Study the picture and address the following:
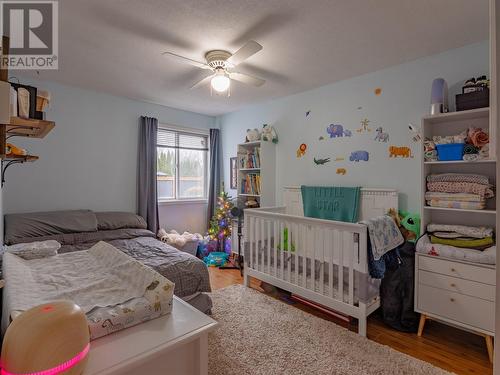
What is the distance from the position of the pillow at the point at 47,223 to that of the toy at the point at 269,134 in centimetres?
237

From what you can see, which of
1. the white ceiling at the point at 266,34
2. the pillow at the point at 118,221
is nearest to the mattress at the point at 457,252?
the white ceiling at the point at 266,34

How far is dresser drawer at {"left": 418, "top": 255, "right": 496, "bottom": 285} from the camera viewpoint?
5.88ft

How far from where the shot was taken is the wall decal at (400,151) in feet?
8.30

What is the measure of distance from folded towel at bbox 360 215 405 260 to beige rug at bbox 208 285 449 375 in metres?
0.66

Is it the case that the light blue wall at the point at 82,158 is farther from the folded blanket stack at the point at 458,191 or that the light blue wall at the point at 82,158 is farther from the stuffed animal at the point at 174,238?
the folded blanket stack at the point at 458,191

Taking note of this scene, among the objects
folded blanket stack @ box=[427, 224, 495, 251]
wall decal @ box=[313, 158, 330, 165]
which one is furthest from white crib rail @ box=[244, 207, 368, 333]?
wall decal @ box=[313, 158, 330, 165]

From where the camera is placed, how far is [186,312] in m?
1.06

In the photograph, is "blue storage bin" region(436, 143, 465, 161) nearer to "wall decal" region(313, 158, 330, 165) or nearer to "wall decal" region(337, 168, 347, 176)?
"wall decal" region(337, 168, 347, 176)

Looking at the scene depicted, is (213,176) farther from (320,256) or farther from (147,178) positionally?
(320,256)

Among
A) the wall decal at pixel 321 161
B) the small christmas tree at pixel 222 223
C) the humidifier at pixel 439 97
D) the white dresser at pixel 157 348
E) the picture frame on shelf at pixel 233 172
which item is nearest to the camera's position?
the white dresser at pixel 157 348

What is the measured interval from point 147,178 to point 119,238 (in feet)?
3.51

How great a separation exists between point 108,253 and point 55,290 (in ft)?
1.26

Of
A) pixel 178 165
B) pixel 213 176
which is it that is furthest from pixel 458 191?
pixel 178 165

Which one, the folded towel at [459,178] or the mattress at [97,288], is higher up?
→ the folded towel at [459,178]
